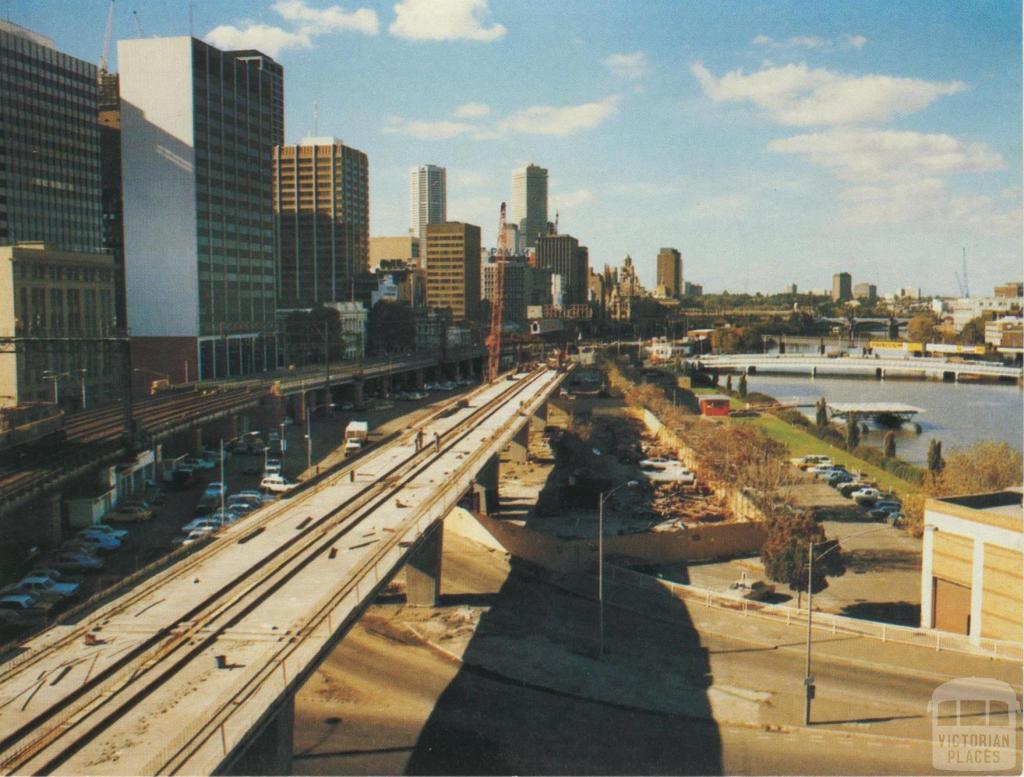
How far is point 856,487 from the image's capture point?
5328 cm

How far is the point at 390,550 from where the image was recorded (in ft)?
84.8

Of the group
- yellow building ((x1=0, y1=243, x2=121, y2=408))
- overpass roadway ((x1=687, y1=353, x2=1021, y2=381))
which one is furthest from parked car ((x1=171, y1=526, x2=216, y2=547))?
overpass roadway ((x1=687, y1=353, x2=1021, y2=381))

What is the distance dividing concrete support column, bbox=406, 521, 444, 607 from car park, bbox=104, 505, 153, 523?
15.7 m

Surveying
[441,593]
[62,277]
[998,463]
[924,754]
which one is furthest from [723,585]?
→ [62,277]

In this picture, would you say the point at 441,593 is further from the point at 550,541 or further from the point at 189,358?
the point at 189,358

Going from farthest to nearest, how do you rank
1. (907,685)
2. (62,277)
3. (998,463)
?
(62,277)
(998,463)
(907,685)

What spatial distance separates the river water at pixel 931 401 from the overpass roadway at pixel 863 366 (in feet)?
6.50

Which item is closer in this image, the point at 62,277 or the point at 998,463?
the point at 998,463

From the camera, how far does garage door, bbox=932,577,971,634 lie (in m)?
28.7

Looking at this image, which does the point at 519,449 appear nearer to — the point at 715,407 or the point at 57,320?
the point at 57,320

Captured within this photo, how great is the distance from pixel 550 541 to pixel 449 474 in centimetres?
557

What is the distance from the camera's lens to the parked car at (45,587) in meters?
29.5

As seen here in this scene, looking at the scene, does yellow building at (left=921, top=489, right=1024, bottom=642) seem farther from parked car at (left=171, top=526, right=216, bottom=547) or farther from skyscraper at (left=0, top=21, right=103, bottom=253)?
skyscraper at (left=0, top=21, right=103, bottom=253)

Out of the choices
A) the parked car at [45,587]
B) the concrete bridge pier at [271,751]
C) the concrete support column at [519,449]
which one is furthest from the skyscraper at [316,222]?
the concrete bridge pier at [271,751]
